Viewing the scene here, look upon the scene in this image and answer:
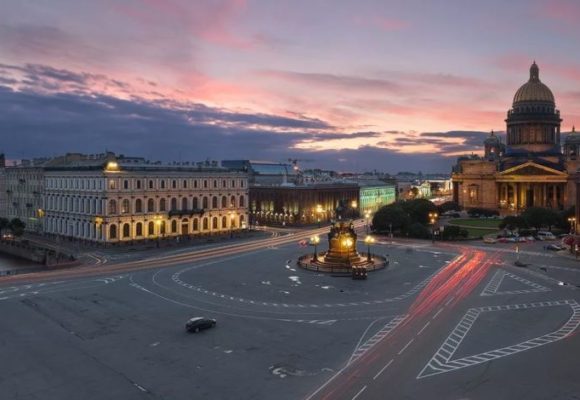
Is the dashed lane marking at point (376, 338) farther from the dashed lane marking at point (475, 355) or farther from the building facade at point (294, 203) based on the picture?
the building facade at point (294, 203)

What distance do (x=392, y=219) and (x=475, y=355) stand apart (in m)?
75.8

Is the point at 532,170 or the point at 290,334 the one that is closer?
the point at 290,334

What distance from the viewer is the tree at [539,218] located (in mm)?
111500

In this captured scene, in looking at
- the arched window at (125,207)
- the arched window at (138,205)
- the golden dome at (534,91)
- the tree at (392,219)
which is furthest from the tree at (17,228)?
the golden dome at (534,91)

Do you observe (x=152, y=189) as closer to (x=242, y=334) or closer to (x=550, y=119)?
(x=242, y=334)

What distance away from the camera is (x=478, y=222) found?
140 meters

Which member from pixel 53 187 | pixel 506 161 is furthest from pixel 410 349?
pixel 506 161

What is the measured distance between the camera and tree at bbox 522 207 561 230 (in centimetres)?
11150

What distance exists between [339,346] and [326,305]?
40.4 ft

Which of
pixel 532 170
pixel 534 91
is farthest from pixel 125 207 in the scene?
pixel 534 91

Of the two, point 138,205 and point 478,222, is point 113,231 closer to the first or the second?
point 138,205

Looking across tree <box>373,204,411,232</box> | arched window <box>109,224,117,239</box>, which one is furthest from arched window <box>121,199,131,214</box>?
tree <box>373,204,411,232</box>

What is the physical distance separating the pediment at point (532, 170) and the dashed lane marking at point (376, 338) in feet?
440

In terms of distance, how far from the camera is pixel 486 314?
4753 centimetres
